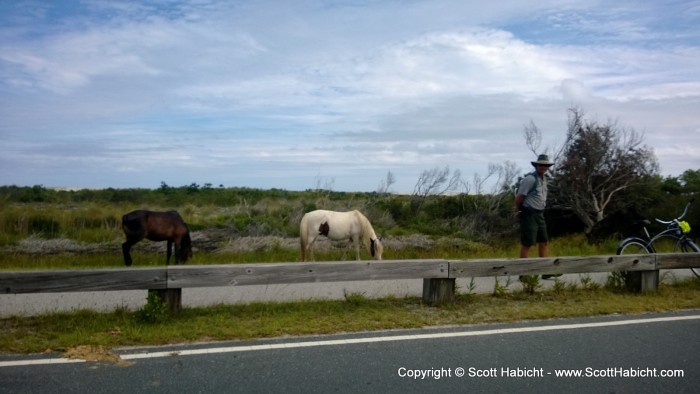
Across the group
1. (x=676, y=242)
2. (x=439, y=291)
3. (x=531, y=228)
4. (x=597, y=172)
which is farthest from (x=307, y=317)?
(x=597, y=172)

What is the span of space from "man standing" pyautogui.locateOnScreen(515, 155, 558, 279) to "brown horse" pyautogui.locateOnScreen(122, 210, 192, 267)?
7255 millimetres

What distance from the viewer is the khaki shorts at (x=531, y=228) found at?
9273mm

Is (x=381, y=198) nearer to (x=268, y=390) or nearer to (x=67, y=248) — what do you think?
(x=67, y=248)

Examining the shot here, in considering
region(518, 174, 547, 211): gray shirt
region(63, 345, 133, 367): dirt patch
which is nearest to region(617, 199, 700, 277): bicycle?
region(518, 174, 547, 211): gray shirt

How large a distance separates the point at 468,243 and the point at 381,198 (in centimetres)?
627

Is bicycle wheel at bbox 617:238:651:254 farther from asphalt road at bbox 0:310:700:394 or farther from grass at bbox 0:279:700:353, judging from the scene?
asphalt road at bbox 0:310:700:394

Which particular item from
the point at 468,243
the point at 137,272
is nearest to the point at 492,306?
the point at 137,272

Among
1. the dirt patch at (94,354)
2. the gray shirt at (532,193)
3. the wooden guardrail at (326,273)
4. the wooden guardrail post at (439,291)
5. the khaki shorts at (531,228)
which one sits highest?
the gray shirt at (532,193)

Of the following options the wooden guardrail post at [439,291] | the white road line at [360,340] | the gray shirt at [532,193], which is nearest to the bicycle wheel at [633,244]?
the gray shirt at [532,193]

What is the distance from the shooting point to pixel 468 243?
18.1 metres

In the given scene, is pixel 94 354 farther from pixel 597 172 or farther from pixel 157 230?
pixel 597 172

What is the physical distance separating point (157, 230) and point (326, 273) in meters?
6.71

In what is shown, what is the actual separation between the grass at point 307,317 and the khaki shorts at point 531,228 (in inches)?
44.2

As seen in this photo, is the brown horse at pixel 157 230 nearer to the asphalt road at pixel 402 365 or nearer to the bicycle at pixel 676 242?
the asphalt road at pixel 402 365
